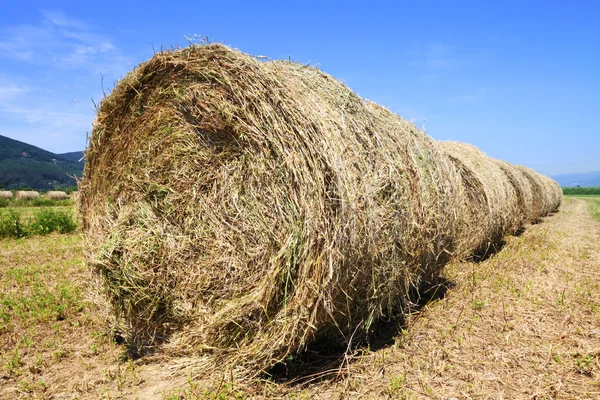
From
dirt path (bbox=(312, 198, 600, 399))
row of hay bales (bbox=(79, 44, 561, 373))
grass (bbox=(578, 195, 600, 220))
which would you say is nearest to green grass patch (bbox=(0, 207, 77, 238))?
row of hay bales (bbox=(79, 44, 561, 373))

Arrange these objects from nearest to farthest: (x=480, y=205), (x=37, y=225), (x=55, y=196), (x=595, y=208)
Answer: (x=480, y=205) → (x=37, y=225) → (x=595, y=208) → (x=55, y=196)

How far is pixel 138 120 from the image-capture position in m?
4.52

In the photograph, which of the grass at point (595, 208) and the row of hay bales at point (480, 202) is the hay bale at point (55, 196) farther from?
the grass at point (595, 208)

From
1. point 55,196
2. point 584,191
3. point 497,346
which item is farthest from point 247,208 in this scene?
point 584,191

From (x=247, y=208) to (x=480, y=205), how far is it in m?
5.66

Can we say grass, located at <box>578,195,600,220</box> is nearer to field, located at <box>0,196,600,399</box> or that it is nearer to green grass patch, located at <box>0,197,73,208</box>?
field, located at <box>0,196,600,399</box>

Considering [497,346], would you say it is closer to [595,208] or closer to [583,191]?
[595,208]

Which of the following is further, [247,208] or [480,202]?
[480,202]

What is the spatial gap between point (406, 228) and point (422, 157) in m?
1.29

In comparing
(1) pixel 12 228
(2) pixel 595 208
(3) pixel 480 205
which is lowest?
(2) pixel 595 208

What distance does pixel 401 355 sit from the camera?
3.84 m

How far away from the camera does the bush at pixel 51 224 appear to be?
1195 cm

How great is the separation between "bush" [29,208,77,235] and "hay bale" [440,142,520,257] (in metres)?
10.3

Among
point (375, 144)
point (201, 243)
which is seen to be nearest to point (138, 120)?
point (201, 243)
